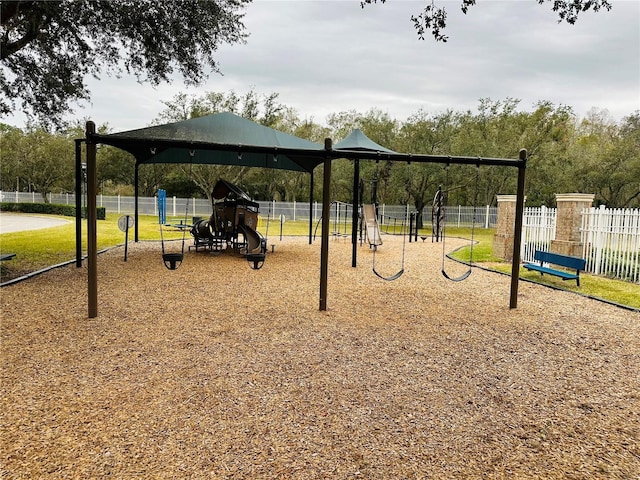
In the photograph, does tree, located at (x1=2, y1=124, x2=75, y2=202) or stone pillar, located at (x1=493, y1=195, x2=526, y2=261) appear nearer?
stone pillar, located at (x1=493, y1=195, x2=526, y2=261)

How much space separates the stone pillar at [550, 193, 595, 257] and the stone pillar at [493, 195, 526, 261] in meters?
1.22

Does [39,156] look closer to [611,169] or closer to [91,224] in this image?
[91,224]

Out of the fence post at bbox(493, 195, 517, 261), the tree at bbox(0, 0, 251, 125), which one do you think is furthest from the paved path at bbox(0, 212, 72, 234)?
the fence post at bbox(493, 195, 517, 261)

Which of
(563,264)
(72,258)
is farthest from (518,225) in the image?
(72,258)

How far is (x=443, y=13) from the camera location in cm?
626

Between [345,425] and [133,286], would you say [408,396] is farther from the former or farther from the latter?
[133,286]

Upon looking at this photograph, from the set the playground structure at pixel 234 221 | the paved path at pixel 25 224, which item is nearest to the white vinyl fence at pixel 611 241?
the playground structure at pixel 234 221

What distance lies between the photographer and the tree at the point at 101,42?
307 inches

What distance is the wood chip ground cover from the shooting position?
2.47 meters

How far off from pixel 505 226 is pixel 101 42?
10576 mm

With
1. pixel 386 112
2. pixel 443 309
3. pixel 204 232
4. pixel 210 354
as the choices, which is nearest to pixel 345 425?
pixel 210 354

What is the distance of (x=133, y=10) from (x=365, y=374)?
8111 mm

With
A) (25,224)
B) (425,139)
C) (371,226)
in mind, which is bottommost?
(25,224)

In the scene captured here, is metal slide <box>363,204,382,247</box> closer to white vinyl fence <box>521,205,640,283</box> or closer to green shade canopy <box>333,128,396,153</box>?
green shade canopy <box>333,128,396,153</box>
